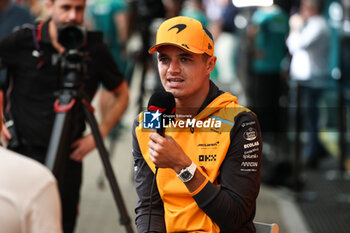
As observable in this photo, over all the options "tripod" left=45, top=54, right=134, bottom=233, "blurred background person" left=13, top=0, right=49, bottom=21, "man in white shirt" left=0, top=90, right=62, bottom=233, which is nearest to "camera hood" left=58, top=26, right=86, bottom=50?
"tripod" left=45, top=54, right=134, bottom=233

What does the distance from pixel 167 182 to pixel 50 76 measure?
60.1 inches

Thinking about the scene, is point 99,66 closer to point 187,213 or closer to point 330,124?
point 187,213

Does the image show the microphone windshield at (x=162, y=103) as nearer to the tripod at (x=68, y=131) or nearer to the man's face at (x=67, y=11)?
the tripod at (x=68, y=131)

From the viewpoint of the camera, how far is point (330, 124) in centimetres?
757

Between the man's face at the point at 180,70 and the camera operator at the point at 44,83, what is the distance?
118 centimetres

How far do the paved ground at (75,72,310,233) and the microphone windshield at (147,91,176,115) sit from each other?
2.77 m

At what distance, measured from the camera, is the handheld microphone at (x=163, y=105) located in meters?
2.21

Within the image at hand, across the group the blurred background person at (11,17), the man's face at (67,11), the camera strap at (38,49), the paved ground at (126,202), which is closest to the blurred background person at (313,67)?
the paved ground at (126,202)

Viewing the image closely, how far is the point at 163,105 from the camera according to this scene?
7.30 ft

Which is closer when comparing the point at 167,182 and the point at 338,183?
the point at 167,182


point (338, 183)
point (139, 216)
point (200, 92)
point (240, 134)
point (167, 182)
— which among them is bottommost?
point (338, 183)

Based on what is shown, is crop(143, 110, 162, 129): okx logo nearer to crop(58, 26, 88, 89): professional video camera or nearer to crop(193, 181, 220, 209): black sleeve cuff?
crop(193, 181, 220, 209): black sleeve cuff

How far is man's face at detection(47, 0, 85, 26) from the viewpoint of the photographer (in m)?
3.64

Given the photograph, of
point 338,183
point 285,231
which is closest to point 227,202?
point 285,231
